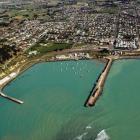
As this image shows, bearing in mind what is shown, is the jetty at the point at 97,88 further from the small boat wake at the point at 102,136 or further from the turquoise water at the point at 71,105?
the small boat wake at the point at 102,136

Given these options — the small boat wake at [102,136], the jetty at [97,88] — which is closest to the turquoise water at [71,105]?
the small boat wake at [102,136]

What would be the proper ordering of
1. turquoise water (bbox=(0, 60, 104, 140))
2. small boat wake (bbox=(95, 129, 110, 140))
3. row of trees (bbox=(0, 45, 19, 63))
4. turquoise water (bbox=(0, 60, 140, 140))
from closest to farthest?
small boat wake (bbox=(95, 129, 110, 140)), turquoise water (bbox=(0, 60, 140, 140)), turquoise water (bbox=(0, 60, 104, 140)), row of trees (bbox=(0, 45, 19, 63))

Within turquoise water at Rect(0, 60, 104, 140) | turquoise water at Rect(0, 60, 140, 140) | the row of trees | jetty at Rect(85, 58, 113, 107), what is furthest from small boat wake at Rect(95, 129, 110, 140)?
the row of trees

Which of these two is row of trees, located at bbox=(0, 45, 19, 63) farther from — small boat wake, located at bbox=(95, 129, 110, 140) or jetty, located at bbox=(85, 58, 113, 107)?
small boat wake, located at bbox=(95, 129, 110, 140)

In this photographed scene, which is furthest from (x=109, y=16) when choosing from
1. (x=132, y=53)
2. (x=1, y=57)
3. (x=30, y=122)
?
(x=30, y=122)

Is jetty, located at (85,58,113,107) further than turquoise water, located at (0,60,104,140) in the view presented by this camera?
Yes

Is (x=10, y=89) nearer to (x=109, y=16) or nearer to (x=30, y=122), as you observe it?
(x=30, y=122)

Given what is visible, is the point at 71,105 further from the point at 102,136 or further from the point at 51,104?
the point at 102,136
